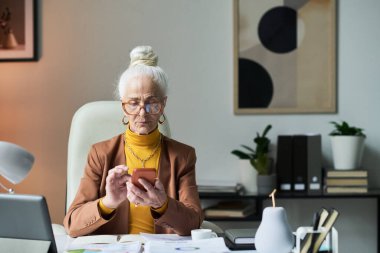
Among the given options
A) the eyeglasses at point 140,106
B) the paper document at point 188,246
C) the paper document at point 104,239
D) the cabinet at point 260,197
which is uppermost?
the eyeglasses at point 140,106

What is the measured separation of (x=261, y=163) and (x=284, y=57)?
25.4 inches

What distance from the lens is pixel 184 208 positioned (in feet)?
7.21

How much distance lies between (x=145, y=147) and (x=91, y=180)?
0.23 meters

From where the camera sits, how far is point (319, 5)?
3.78 metres

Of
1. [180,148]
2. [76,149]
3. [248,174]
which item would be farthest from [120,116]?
[248,174]

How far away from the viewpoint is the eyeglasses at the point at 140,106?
7.56 feet

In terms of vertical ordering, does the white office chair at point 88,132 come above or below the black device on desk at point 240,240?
above

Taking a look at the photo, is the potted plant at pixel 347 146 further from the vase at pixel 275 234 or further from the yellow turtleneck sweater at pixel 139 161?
the vase at pixel 275 234

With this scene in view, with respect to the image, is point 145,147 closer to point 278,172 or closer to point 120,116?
point 120,116

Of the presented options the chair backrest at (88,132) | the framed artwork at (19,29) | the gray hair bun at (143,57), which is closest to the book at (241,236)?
the gray hair bun at (143,57)

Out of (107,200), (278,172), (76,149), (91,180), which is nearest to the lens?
(107,200)

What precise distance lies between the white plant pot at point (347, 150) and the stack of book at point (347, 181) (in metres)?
0.05

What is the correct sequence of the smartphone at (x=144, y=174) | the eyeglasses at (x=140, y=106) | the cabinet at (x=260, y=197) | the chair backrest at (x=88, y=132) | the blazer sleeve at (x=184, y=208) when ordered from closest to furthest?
the smartphone at (x=144, y=174), the blazer sleeve at (x=184, y=208), the eyeglasses at (x=140, y=106), the chair backrest at (x=88, y=132), the cabinet at (x=260, y=197)

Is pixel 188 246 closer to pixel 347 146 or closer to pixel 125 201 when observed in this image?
pixel 125 201
